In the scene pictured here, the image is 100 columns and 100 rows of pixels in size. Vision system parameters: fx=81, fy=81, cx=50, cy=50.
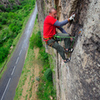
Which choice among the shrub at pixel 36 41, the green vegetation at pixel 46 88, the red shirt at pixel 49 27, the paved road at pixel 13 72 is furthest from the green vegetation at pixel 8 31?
the red shirt at pixel 49 27

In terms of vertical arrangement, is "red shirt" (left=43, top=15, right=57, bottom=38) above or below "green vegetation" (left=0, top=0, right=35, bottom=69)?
above

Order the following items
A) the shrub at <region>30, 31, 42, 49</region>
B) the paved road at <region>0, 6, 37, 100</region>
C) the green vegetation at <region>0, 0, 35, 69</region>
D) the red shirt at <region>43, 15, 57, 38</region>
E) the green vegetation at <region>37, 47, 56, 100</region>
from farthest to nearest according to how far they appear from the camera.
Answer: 1. the green vegetation at <region>0, 0, 35, 69</region>
2. the shrub at <region>30, 31, 42, 49</region>
3. the paved road at <region>0, 6, 37, 100</region>
4. the green vegetation at <region>37, 47, 56, 100</region>
5. the red shirt at <region>43, 15, 57, 38</region>

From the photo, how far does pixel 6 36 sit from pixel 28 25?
7.94m

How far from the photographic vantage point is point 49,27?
9.99ft

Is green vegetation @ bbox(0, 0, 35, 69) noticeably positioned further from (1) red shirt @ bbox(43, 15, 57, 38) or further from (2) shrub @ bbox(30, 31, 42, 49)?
(1) red shirt @ bbox(43, 15, 57, 38)

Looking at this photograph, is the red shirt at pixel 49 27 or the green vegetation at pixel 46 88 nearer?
the red shirt at pixel 49 27

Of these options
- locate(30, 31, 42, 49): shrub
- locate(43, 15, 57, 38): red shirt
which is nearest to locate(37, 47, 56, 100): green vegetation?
locate(30, 31, 42, 49): shrub

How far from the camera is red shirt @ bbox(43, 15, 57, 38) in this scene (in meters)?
2.75

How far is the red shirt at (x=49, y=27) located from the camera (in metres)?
2.75

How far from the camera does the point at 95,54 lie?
1.60 meters

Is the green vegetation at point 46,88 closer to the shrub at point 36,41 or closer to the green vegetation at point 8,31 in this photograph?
the shrub at point 36,41

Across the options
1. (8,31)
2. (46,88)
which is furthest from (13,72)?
(8,31)

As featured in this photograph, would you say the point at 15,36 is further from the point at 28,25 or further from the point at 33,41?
the point at 33,41

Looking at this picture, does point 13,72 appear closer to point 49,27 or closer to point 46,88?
point 46,88
